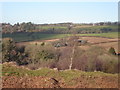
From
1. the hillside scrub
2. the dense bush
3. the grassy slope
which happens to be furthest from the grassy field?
the grassy slope

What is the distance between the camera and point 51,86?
861 centimetres

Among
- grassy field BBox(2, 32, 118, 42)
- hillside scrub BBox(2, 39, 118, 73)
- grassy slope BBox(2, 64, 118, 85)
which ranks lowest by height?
hillside scrub BBox(2, 39, 118, 73)

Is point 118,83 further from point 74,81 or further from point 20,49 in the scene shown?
point 20,49

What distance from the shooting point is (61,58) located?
24719 millimetres

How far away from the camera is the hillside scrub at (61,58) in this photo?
19.1 metres

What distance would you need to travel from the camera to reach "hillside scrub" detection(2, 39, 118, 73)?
1911 cm

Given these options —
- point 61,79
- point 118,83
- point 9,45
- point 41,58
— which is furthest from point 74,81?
point 9,45

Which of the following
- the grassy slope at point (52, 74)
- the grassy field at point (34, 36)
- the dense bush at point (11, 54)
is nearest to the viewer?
the grassy slope at point (52, 74)

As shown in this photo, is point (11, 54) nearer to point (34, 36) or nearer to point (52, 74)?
point (34, 36)

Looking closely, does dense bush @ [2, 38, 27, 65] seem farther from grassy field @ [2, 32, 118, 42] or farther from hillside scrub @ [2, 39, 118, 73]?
grassy field @ [2, 32, 118, 42]

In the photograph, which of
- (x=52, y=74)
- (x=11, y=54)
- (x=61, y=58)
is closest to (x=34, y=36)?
(x=11, y=54)

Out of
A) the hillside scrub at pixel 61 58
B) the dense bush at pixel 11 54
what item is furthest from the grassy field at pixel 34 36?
the dense bush at pixel 11 54

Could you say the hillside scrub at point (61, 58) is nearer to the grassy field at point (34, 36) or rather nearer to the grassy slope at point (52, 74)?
the grassy slope at point (52, 74)

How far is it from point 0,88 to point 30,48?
67.3 ft
